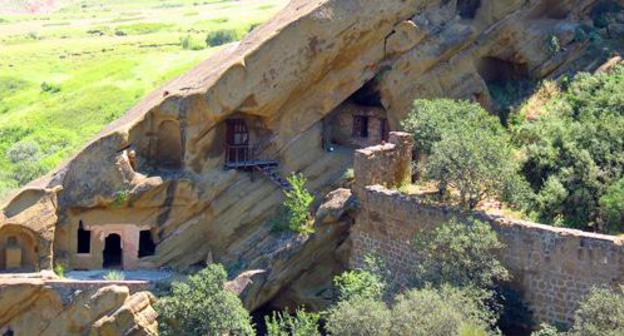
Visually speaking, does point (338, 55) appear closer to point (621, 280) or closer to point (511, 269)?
point (511, 269)

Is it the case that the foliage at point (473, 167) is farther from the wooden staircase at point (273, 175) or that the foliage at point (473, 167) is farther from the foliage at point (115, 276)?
the foliage at point (115, 276)

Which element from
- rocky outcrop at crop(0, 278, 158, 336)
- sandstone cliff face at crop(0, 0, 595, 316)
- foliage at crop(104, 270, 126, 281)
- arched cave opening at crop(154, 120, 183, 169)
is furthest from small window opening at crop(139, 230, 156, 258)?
rocky outcrop at crop(0, 278, 158, 336)

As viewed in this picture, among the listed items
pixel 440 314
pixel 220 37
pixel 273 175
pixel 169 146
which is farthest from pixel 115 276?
pixel 220 37

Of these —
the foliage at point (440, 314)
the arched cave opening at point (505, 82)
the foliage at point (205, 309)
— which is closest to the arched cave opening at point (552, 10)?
the arched cave opening at point (505, 82)

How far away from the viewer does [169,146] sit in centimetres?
3111

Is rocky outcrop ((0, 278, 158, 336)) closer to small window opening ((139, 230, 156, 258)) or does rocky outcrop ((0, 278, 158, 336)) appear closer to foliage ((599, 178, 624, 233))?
small window opening ((139, 230, 156, 258))

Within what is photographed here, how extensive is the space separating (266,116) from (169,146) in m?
2.97

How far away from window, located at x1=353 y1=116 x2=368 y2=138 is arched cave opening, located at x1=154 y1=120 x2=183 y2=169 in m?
5.40

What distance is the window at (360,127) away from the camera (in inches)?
1281

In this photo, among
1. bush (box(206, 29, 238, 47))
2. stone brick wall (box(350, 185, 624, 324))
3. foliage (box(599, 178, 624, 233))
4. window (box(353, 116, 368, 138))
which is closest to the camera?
stone brick wall (box(350, 185, 624, 324))

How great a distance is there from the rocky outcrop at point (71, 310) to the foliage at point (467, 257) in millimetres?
8189

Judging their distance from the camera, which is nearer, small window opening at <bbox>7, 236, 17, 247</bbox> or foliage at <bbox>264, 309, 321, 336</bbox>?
foliage at <bbox>264, 309, 321, 336</bbox>

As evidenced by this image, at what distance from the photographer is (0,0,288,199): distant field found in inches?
2552

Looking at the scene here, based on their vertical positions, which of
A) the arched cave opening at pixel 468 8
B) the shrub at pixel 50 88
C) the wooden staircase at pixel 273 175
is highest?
the arched cave opening at pixel 468 8
